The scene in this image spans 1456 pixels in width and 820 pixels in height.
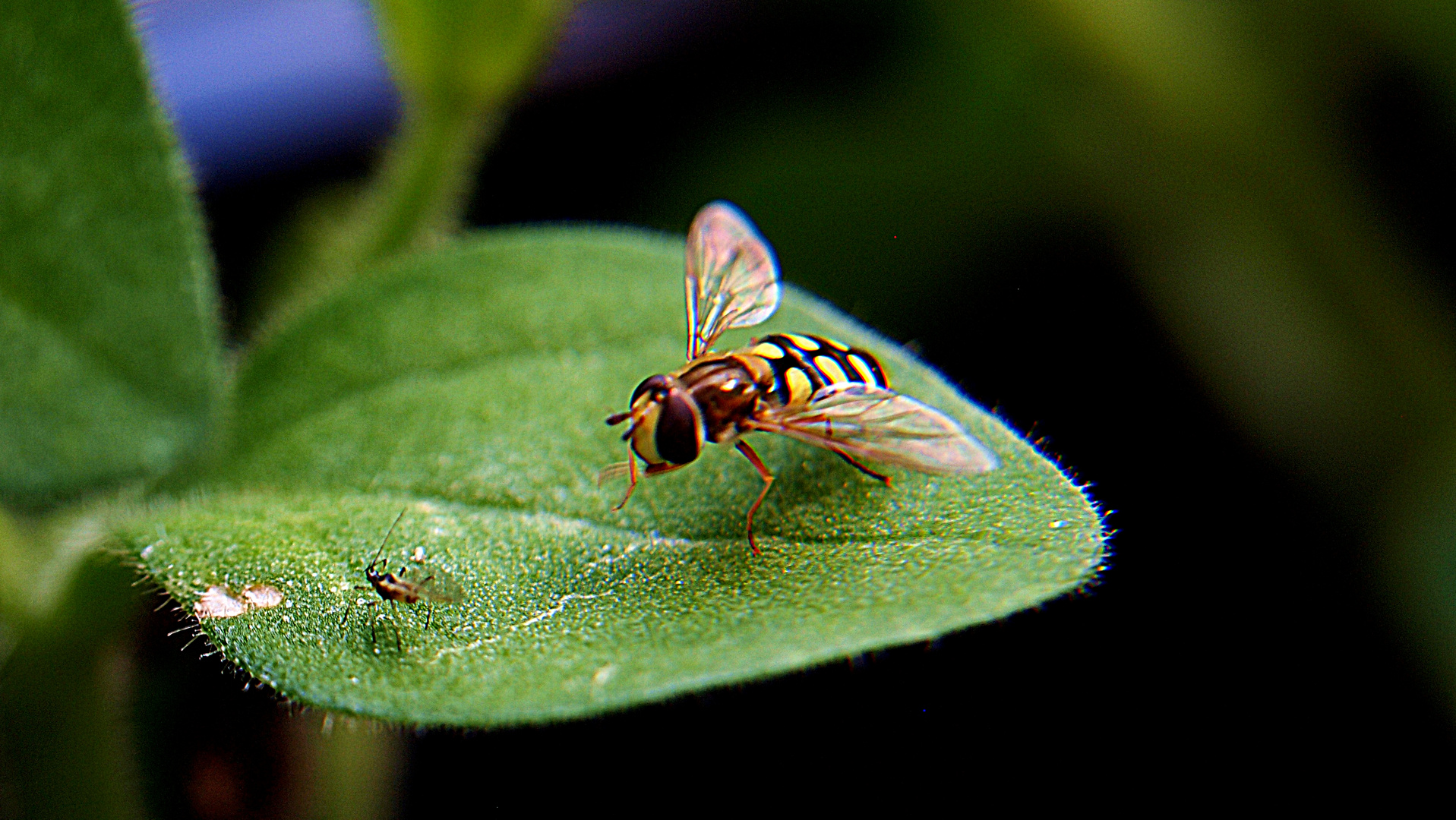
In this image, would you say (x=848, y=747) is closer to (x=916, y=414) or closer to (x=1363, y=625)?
(x=916, y=414)

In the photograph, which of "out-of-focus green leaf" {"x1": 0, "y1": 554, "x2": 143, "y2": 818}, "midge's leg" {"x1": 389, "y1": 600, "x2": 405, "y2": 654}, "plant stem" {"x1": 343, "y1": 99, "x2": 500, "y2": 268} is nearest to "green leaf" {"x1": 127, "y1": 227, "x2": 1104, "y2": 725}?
"midge's leg" {"x1": 389, "y1": 600, "x2": 405, "y2": 654}

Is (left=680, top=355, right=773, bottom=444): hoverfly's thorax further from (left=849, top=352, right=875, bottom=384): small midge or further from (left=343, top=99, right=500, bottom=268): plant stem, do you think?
(left=343, top=99, right=500, bottom=268): plant stem

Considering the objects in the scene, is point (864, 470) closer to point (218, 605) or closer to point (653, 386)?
point (653, 386)

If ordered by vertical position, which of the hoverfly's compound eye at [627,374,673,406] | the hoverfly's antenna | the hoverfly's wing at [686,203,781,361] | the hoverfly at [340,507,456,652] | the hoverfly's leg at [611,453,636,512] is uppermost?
the hoverfly's wing at [686,203,781,361]

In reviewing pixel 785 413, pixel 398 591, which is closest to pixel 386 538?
pixel 398 591

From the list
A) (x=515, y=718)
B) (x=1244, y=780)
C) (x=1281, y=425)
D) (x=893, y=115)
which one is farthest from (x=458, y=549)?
(x=893, y=115)

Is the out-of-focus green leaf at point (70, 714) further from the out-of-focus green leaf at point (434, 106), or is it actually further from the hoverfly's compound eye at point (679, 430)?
the hoverfly's compound eye at point (679, 430)
